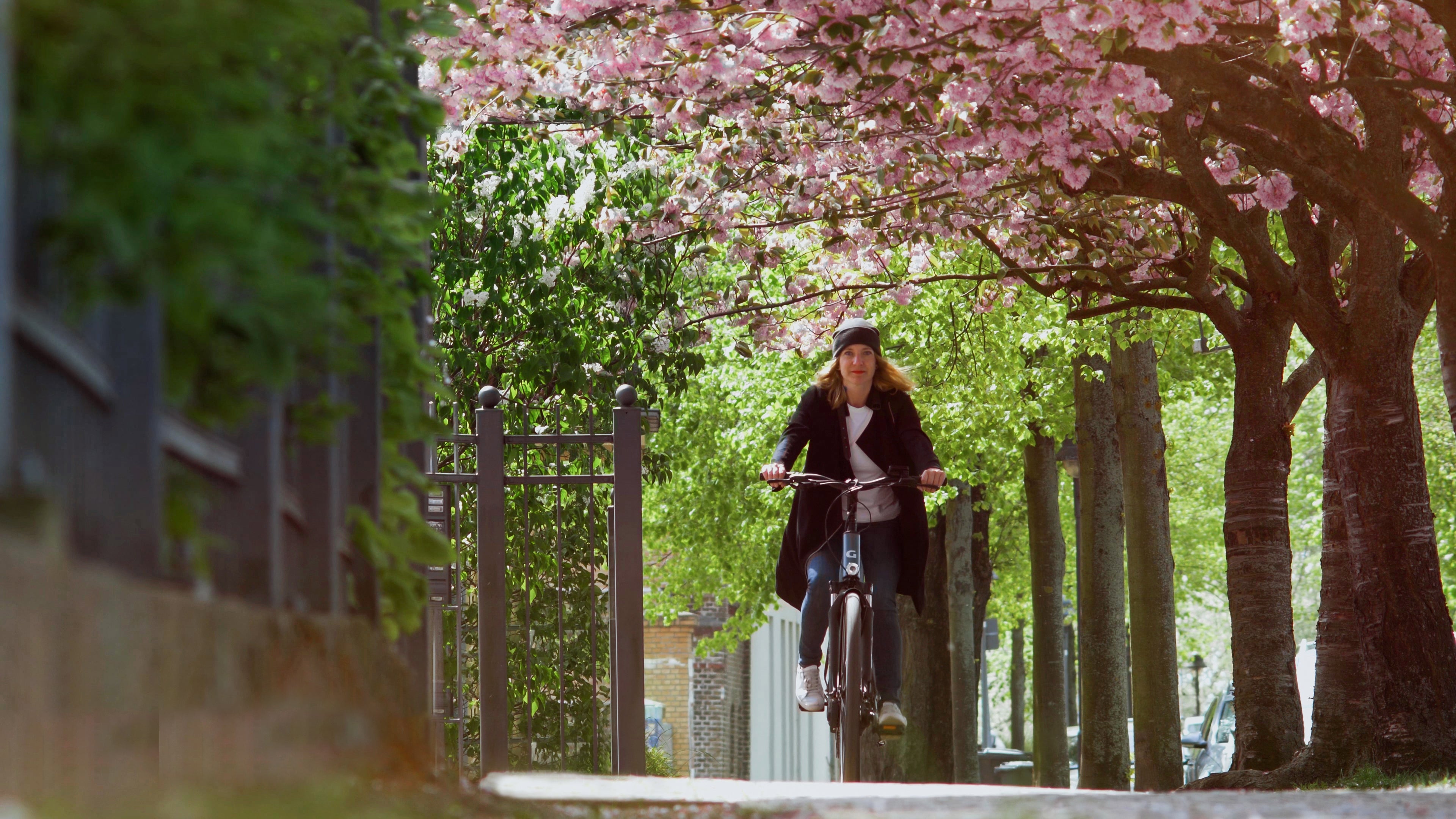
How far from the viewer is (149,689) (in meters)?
2.51

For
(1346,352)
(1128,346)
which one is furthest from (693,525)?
(1346,352)

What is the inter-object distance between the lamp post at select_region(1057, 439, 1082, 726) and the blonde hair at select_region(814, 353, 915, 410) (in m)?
7.99

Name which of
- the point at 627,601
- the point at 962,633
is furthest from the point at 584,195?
the point at 962,633

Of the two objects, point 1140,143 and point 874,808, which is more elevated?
point 1140,143

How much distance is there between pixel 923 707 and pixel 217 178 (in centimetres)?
1899

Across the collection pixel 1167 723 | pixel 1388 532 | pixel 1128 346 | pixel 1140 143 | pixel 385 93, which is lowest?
pixel 1167 723

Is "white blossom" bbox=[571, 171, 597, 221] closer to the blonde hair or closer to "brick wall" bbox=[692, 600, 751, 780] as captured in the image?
the blonde hair

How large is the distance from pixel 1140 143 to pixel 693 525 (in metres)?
15.0

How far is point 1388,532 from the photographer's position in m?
9.15

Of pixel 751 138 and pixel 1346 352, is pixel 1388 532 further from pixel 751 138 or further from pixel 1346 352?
pixel 751 138

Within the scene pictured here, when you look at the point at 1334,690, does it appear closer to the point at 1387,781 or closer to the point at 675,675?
the point at 1387,781

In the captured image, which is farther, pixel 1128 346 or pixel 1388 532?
pixel 1128 346

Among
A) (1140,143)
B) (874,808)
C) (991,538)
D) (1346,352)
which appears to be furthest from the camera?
(991,538)

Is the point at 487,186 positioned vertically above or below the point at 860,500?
above
